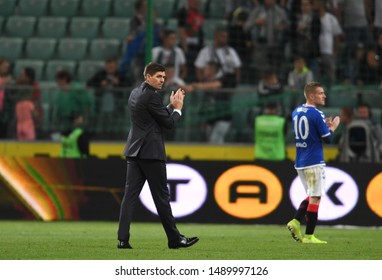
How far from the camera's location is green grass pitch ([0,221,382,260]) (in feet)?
40.1

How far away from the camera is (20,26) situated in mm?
24703

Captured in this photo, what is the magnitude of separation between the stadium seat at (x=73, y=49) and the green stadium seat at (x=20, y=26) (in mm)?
981

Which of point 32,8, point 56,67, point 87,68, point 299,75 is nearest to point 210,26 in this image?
point 87,68

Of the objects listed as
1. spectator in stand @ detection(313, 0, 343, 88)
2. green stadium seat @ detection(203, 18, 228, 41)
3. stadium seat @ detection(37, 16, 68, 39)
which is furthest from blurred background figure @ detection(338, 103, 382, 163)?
stadium seat @ detection(37, 16, 68, 39)

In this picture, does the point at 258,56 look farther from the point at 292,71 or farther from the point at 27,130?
the point at 27,130

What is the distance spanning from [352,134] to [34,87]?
17.6 feet

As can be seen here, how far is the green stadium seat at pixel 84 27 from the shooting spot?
80.5ft

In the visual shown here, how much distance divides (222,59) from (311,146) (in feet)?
24.9

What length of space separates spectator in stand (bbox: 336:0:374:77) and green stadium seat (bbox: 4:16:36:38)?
21.6ft

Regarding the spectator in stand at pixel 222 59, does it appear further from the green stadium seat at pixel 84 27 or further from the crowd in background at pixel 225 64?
the green stadium seat at pixel 84 27

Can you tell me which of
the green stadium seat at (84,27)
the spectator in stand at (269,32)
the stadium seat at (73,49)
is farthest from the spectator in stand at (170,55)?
the green stadium seat at (84,27)

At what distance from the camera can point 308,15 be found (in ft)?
73.3

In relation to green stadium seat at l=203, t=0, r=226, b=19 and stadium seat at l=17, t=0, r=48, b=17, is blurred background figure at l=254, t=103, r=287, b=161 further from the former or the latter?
stadium seat at l=17, t=0, r=48, b=17
